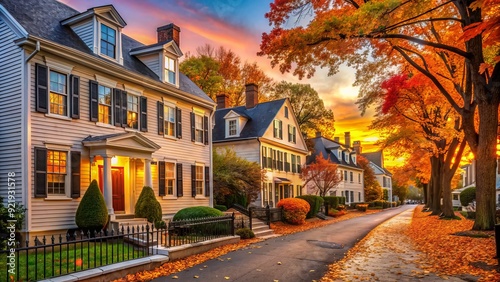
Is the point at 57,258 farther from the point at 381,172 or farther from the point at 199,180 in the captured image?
the point at 381,172

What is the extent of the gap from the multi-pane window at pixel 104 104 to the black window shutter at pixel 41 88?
92.4 inches

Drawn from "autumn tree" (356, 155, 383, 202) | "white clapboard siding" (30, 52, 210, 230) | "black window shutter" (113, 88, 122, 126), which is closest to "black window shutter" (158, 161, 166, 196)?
"white clapboard siding" (30, 52, 210, 230)

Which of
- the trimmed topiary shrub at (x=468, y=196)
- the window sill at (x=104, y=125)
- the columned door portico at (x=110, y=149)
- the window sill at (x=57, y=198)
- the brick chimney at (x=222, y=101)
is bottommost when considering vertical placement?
the trimmed topiary shrub at (x=468, y=196)

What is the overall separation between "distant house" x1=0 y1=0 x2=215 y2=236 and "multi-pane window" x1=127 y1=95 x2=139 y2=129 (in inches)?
1.8

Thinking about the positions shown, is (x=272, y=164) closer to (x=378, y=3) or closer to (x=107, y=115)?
(x=107, y=115)

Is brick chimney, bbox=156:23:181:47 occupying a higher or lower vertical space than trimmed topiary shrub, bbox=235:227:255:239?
higher

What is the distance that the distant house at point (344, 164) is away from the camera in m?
46.9

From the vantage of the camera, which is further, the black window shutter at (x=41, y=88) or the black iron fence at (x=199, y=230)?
the black window shutter at (x=41, y=88)

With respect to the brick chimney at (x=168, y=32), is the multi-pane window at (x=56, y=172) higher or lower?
lower

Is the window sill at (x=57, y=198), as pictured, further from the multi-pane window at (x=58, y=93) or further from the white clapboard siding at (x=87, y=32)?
the white clapboard siding at (x=87, y=32)

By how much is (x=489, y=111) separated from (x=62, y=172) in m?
14.1

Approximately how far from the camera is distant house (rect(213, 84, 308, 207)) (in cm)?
2980

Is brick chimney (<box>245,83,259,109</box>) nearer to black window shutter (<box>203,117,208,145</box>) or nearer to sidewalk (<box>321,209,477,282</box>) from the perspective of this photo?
black window shutter (<box>203,117,208,145</box>)

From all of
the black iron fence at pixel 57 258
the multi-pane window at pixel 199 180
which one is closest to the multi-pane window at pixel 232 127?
the multi-pane window at pixel 199 180
